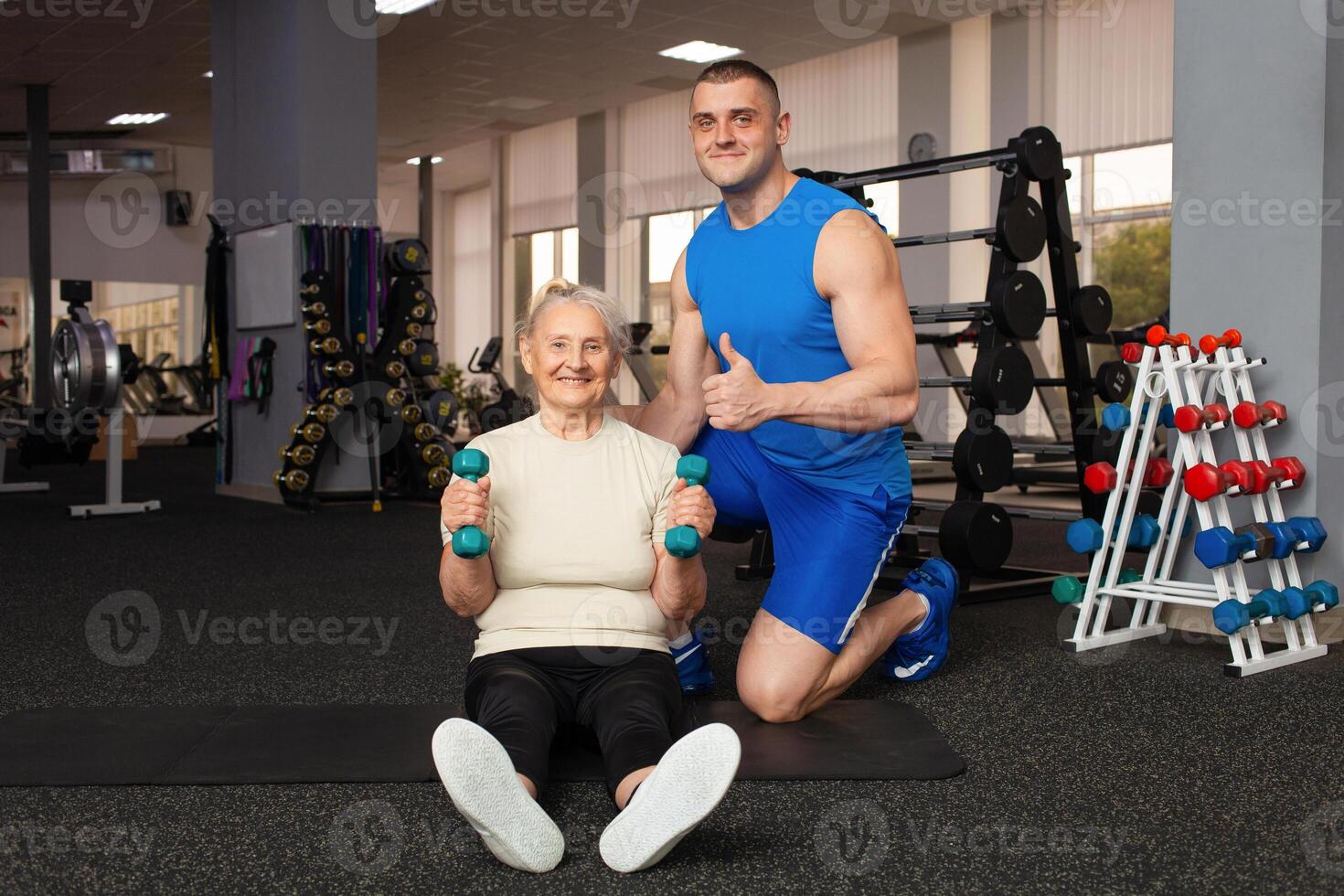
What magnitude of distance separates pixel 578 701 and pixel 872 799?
1.52 ft

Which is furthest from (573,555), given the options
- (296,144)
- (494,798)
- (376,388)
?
(296,144)

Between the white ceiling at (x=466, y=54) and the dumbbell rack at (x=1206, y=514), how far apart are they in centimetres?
586

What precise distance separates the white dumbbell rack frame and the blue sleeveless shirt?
0.75 m

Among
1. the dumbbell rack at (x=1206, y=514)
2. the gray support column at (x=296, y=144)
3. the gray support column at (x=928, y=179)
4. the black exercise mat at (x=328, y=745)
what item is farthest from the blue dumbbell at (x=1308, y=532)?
the gray support column at (x=928, y=179)

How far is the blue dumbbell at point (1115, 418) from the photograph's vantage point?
2.78m

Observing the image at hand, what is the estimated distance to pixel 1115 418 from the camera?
279 centimetres

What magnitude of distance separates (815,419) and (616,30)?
24.1 feet

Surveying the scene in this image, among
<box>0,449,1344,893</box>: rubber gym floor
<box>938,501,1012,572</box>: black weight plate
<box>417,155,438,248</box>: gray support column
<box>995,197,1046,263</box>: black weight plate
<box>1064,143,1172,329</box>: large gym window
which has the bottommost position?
<box>0,449,1344,893</box>: rubber gym floor

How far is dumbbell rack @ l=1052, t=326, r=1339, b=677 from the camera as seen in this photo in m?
2.56

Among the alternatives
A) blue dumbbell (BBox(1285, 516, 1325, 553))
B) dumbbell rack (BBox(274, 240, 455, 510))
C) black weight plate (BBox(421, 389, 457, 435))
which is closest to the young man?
blue dumbbell (BBox(1285, 516, 1325, 553))

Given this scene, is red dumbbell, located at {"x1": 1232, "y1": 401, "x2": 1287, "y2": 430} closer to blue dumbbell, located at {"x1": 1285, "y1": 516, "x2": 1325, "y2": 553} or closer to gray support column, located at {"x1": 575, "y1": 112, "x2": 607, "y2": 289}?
blue dumbbell, located at {"x1": 1285, "y1": 516, "x2": 1325, "y2": 553}

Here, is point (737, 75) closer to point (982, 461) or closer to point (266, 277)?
point (982, 461)

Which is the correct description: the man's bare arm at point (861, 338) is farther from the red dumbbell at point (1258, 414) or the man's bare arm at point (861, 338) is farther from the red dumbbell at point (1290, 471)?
the red dumbbell at point (1290, 471)

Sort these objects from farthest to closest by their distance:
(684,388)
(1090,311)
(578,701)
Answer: (1090,311)
(684,388)
(578,701)
